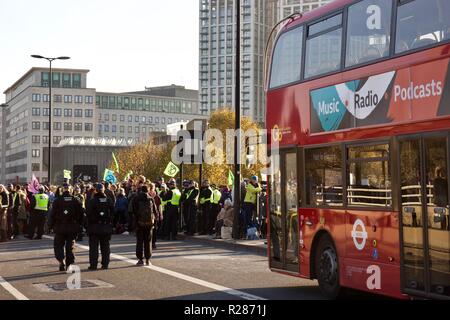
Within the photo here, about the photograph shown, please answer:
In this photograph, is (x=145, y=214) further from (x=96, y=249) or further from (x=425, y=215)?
(x=425, y=215)

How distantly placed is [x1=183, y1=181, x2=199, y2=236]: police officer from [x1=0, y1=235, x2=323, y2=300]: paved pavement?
4030 mm

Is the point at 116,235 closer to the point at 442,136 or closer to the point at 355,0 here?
the point at 355,0

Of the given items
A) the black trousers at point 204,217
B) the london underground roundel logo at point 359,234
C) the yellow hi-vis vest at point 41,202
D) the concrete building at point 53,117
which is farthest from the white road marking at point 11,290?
the concrete building at point 53,117

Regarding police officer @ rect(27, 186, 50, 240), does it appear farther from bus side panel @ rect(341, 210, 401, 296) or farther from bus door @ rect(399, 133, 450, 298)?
bus door @ rect(399, 133, 450, 298)

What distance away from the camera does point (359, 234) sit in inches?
424

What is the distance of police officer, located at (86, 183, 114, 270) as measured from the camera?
1650cm

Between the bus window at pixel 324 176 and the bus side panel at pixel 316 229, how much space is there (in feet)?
0.49

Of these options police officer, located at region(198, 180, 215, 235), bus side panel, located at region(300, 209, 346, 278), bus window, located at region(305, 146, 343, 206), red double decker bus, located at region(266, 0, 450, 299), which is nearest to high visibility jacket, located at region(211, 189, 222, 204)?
police officer, located at region(198, 180, 215, 235)

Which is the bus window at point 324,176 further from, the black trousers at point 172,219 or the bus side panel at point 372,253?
the black trousers at point 172,219

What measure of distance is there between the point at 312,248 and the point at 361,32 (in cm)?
331

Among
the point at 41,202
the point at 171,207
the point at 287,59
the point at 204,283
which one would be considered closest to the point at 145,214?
the point at 204,283

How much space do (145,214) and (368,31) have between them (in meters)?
7.75

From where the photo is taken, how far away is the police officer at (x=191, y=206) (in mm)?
26125
